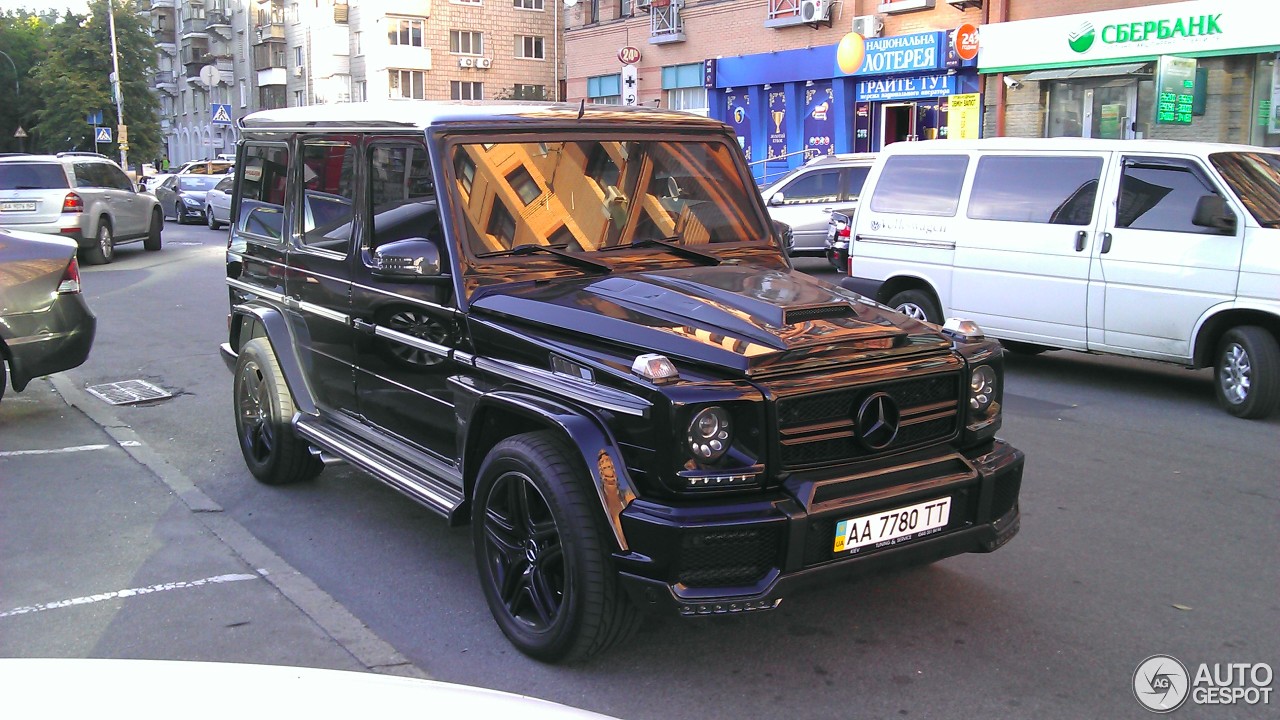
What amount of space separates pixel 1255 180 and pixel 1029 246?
5.39 feet

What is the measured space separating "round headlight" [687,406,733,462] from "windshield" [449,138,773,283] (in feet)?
4.58

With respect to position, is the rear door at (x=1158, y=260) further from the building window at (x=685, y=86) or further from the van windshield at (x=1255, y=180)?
the building window at (x=685, y=86)

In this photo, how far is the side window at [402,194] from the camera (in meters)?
4.89

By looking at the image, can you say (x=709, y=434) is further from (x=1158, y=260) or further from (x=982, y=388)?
(x=1158, y=260)

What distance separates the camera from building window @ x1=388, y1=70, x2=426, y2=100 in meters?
58.7

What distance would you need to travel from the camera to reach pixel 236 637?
446cm

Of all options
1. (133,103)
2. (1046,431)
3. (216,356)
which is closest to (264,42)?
Answer: (133,103)

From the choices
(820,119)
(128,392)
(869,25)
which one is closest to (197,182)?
(820,119)

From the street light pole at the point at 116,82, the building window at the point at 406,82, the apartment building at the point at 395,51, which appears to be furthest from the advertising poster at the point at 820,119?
the building window at the point at 406,82

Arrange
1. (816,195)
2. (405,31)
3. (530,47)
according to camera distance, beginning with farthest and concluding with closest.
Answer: (530,47) < (405,31) < (816,195)

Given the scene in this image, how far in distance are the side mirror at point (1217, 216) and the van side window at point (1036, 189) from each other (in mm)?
877

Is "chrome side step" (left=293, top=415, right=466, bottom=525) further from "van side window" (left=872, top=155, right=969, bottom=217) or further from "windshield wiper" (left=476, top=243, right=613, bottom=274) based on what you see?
"van side window" (left=872, top=155, right=969, bottom=217)

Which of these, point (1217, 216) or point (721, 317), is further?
point (1217, 216)

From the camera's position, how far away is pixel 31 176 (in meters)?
19.2
